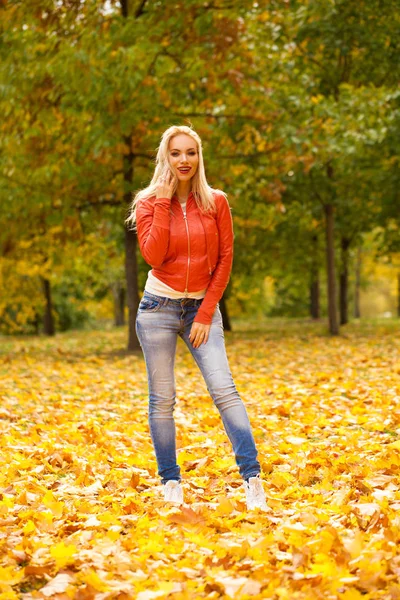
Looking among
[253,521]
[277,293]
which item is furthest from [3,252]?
[277,293]

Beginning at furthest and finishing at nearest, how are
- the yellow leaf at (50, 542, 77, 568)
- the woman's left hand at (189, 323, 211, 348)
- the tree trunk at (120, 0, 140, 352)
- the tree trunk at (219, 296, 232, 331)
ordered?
the tree trunk at (219, 296, 232, 331) < the tree trunk at (120, 0, 140, 352) < the woman's left hand at (189, 323, 211, 348) < the yellow leaf at (50, 542, 77, 568)

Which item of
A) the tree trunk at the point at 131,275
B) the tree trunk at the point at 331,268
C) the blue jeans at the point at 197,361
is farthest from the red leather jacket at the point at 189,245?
the tree trunk at the point at 331,268

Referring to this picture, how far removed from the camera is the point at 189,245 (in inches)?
156

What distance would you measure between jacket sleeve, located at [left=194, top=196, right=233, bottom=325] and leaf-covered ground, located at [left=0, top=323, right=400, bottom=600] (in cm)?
100

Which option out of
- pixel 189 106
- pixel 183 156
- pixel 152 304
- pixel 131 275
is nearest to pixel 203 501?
pixel 152 304

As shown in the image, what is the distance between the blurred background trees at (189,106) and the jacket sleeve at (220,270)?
7.49 metres

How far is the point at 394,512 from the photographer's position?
368 cm

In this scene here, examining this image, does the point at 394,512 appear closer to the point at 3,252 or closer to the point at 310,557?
the point at 310,557

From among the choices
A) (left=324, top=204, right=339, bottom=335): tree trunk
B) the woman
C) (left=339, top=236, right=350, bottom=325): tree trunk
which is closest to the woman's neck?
the woman

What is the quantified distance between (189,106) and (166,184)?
38.9 ft

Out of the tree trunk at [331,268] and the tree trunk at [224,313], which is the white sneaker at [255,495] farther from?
the tree trunk at [224,313]

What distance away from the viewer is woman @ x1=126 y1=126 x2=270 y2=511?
3.96 meters

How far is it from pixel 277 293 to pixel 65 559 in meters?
39.2

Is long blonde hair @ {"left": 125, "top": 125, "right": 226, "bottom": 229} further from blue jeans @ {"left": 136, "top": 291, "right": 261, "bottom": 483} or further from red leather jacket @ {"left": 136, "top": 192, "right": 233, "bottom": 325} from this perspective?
blue jeans @ {"left": 136, "top": 291, "right": 261, "bottom": 483}
